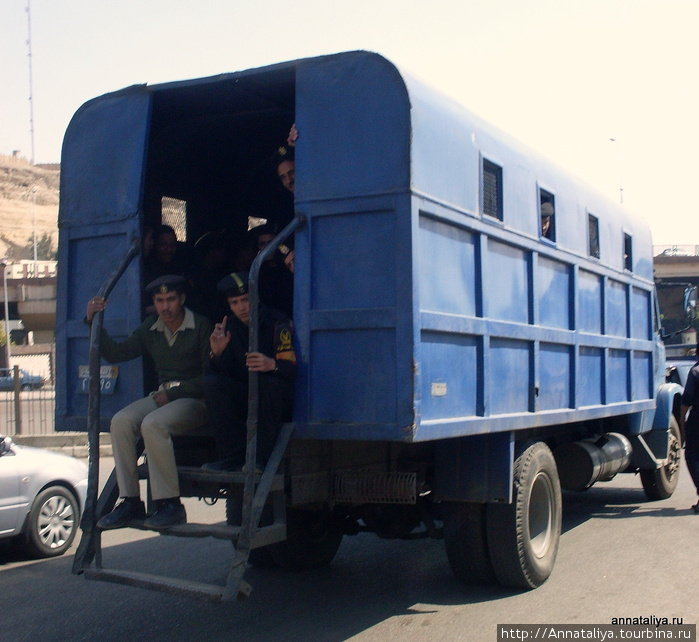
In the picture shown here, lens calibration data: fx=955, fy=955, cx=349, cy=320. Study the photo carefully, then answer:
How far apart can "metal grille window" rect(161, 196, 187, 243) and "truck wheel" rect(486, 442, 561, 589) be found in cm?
318

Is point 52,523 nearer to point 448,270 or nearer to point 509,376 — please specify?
point 509,376

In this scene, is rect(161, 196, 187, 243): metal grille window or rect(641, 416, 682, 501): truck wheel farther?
rect(641, 416, 682, 501): truck wheel

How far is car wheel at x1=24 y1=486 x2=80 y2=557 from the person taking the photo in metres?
8.12

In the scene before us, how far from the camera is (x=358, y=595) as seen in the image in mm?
6828

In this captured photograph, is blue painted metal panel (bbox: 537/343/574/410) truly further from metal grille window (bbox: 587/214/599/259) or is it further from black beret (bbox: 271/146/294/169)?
black beret (bbox: 271/146/294/169)

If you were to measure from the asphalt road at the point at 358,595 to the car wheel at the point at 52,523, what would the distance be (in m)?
0.14

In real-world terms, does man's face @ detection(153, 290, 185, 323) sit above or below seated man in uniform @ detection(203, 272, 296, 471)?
above

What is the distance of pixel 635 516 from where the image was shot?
9.80 meters

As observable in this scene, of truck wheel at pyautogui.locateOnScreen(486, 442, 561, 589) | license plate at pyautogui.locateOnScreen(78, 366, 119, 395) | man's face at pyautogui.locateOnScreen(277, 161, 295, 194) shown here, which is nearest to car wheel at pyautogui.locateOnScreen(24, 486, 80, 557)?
license plate at pyautogui.locateOnScreen(78, 366, 119, 395)

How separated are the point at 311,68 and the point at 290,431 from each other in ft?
7.11

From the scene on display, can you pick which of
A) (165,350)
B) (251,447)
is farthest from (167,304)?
(251,447)

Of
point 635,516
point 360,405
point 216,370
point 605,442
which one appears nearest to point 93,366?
point 216,370

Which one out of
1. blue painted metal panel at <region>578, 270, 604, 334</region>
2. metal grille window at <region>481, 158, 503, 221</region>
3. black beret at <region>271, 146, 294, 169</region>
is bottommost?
blue painted metal panel at <region>578, 270, 604, 334</region>

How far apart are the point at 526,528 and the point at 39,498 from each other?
13.8ft
